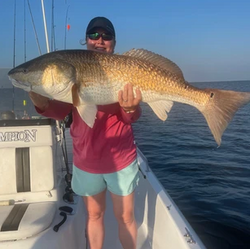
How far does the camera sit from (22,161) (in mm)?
3102

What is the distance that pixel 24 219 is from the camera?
2721 millimetres

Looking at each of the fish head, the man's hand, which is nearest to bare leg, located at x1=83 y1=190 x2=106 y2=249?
the man's hand

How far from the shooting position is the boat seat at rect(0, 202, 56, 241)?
8.43 feet

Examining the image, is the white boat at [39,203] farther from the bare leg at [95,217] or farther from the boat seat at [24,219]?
the bare leg at [95,217]

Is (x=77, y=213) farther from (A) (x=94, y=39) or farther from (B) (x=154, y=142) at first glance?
(B) (x=154, y=142)

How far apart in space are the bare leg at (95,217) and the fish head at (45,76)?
3.70 feet

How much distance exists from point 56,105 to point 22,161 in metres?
0.86

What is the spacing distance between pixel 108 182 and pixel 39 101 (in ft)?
3.32

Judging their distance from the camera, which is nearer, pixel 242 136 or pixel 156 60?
pixel 156 60

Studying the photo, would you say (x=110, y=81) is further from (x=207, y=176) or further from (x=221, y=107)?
(x=207, y=176)

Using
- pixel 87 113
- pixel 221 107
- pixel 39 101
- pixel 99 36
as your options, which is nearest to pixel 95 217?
pixel 87 113

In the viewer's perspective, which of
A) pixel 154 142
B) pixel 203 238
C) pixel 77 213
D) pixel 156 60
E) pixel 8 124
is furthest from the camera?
pixel 154 142

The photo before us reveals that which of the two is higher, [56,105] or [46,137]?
[56,105]

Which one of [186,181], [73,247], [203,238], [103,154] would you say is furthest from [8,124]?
[186,181]
